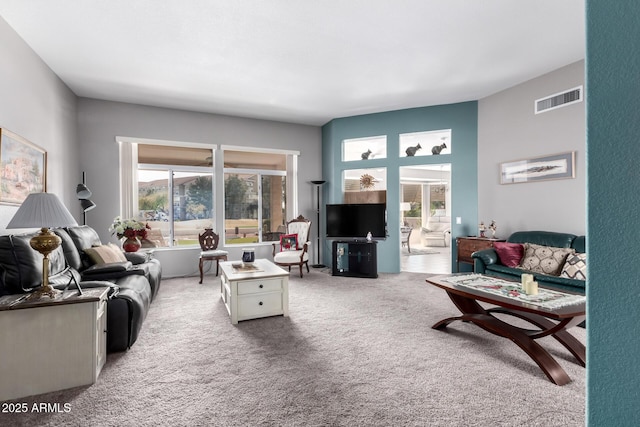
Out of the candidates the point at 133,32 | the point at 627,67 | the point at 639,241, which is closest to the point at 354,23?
the point at 133,32

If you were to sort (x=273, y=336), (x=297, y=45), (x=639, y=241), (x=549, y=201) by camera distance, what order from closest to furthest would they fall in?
1. (x=639, y=241)
2. (x=273, y=336)
3. (x=297, y=45)
4. (x=549, y=201)

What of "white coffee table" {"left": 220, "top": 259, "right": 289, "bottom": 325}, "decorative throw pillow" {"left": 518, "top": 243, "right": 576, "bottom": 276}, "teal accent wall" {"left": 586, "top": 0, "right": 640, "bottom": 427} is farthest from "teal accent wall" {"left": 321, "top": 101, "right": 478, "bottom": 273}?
"teal accent wall" {"left": 586, "top": 0, "right": 640, "bottom": 427}

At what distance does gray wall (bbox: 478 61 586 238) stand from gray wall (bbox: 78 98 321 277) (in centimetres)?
337

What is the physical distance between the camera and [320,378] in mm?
2166

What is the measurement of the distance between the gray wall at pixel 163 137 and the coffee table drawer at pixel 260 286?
2759mm

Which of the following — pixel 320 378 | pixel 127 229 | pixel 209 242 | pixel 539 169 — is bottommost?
pixel 320 378

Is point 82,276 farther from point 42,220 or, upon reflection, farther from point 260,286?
point 260,286

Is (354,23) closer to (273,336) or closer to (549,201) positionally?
(273,336)

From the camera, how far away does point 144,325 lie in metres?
3.16

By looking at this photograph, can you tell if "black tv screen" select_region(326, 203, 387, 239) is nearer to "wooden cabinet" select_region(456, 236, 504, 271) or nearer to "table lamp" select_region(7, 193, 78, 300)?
"wooden cabinet" select_region(456, 236, 504, 271)

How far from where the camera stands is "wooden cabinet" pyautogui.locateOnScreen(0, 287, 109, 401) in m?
Answer: 1.96

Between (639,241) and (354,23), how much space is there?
308 cm

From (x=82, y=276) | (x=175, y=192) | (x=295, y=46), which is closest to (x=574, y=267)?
(x=295, y=46)

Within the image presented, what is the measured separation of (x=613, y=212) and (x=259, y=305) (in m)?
3.12
